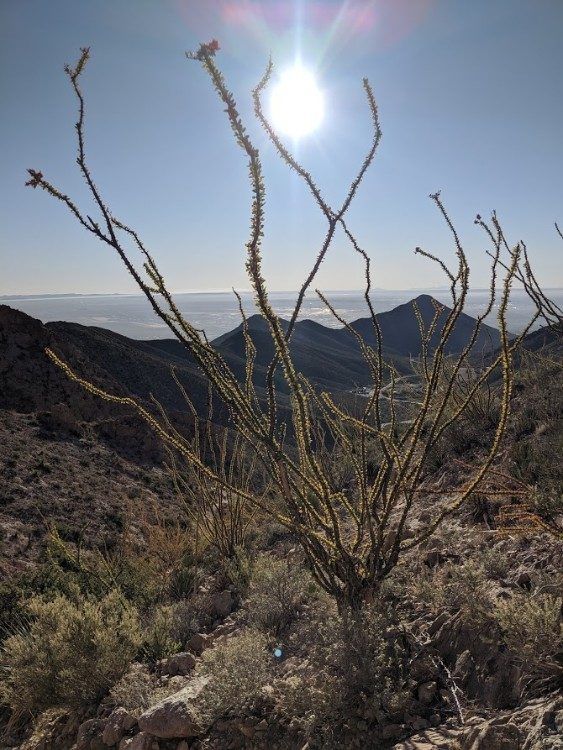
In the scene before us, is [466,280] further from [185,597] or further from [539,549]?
[185,597]

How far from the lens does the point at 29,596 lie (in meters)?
5.26

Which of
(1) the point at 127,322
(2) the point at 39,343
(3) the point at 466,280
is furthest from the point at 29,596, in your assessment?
(1) the point at 127,322

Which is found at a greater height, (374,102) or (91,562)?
(374,102)

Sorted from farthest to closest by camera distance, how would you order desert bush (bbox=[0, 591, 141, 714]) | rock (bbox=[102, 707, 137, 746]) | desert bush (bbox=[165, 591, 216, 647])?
desert bush (bbox=[165, 591, 216, 647]) → desert bush (bbox=[0, 591, 141, 714]) → rock (bbox=[102, 707, 137, 746])

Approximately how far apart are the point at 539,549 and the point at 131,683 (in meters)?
2.40

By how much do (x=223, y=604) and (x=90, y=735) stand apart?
1405mm

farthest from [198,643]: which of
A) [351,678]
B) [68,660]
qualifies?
[351,678]

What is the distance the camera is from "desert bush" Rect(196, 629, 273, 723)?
2268 mm

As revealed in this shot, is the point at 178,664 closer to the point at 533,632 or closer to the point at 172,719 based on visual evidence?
the point at 172,719

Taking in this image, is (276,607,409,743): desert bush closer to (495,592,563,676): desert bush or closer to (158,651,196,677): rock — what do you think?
(495,592,563,676): desert bush

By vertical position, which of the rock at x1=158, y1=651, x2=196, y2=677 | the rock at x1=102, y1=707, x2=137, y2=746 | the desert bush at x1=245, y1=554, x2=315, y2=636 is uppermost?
the desert bush at x1=245, y1=554, x2=315, y2=636

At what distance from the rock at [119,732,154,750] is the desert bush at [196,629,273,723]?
262 millimetres

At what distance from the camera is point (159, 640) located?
10.9 feet

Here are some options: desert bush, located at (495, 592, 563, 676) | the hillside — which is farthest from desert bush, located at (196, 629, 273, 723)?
desert bush, located at (495, 592, 563, 676)
